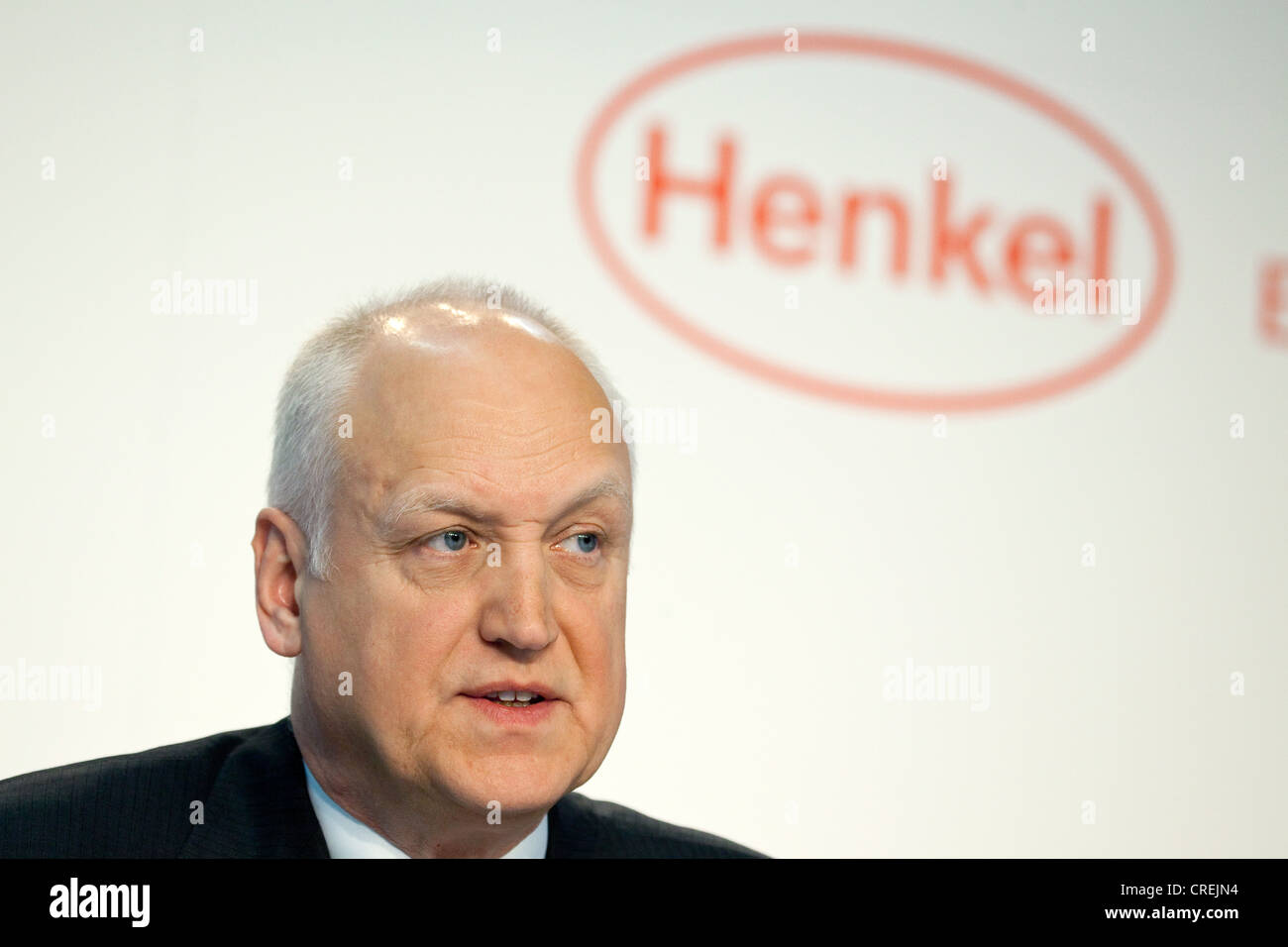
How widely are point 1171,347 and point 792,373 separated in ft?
3.05

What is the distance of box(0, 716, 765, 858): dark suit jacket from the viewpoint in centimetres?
218

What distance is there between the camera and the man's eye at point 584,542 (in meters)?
2.19

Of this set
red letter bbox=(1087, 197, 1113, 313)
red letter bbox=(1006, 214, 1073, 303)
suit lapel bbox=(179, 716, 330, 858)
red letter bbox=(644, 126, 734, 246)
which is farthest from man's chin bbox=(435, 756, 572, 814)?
red letter bbox=(1087, 197, 1113, 313)

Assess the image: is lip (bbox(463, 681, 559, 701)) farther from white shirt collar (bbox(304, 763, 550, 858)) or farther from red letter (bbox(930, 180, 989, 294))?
red letter (bbox(930, 180, 989, 294))

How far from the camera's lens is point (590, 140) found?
292cm

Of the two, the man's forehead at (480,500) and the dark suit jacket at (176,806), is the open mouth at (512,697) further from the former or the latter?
the dark suit jacket at (176,806)

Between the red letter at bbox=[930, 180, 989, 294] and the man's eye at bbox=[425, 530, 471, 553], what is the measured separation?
57.2 inches

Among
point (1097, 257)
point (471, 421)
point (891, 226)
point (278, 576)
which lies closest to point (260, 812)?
point (278, 576)

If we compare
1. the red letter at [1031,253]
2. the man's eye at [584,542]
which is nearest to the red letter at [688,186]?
the red letter at [1031,253]

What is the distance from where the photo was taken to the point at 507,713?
6.80 feet

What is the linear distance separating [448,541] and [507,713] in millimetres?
280

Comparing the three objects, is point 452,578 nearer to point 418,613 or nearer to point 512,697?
point 418,613
